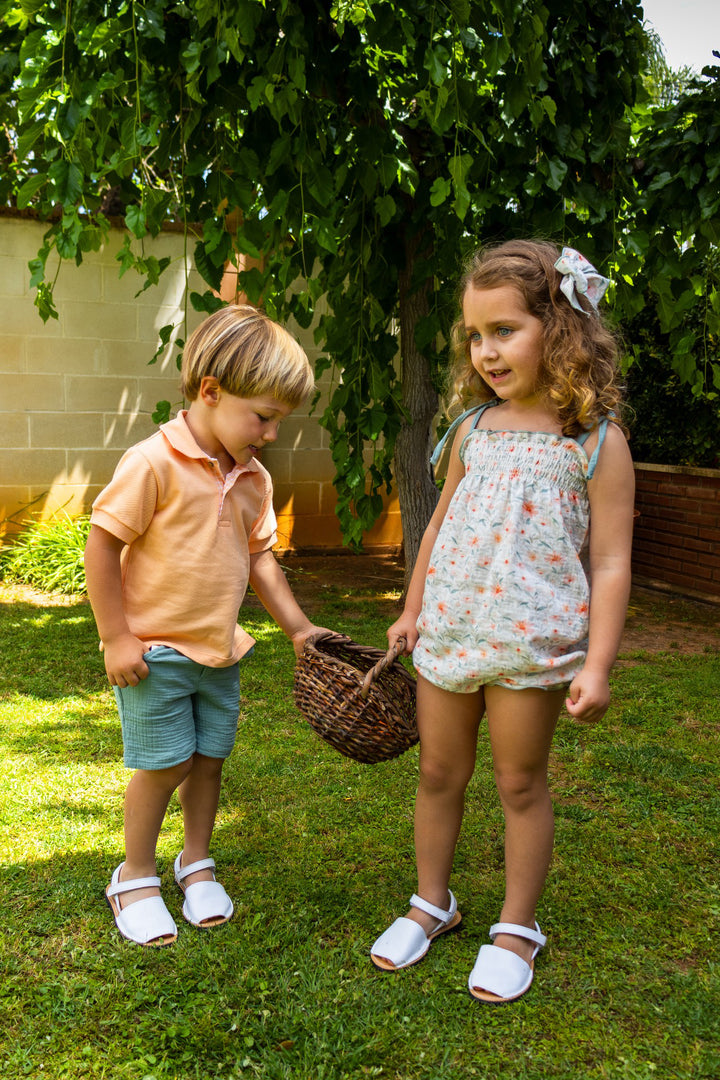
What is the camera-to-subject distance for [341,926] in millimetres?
1853

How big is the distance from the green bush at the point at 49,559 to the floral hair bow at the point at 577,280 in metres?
3.96

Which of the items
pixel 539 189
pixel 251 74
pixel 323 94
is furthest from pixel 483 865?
pixel 323 94

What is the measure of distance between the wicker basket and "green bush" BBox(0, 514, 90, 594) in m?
3.56

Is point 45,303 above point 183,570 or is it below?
above

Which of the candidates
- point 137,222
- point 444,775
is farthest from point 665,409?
point 444,775

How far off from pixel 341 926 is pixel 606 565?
937 mm

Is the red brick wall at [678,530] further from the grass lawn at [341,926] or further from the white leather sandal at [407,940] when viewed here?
the white leather sandal at [407,940]

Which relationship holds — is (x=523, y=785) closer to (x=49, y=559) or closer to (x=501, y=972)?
(x=501, y=972)

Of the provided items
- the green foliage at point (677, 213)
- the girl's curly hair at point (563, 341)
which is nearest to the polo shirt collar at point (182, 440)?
the girl's curly hair at point (563, 341)

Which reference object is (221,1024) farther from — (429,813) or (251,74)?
(251,74)

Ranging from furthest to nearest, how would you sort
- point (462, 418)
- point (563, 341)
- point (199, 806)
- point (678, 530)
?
1. point (678, 530)
2. point (199, 806)
3. point (462, 418)
4. point (563, 341)

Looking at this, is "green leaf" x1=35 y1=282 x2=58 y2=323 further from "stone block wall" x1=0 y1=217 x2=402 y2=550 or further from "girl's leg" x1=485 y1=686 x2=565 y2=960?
"girl's leg" x1=485 y1=686 x2=565 y2=960

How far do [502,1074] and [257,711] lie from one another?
184 cm

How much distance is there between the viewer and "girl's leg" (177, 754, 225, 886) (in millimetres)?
1900
